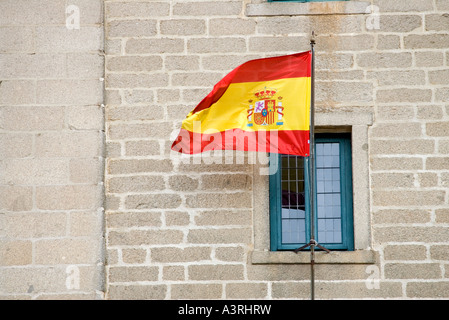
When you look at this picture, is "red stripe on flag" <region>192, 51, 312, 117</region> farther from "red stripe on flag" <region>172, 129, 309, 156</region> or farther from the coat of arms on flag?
"red stripe on flag" <region>172, 129, 309, 156</region>

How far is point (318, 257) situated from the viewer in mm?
7387

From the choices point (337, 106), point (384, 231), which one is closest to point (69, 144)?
point (337, 106)

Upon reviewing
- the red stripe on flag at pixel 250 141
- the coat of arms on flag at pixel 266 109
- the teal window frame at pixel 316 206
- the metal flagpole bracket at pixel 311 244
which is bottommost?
the metal flagpole bracket at pixel 311 244

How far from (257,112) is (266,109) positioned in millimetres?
93

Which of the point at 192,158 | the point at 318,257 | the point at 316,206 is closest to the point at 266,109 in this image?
the point at 192,158

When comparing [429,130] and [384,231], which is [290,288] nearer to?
[384,231]

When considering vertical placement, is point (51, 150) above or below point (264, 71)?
below

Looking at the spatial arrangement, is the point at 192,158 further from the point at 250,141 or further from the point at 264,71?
the point at 264,71

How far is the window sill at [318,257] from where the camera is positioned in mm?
7352

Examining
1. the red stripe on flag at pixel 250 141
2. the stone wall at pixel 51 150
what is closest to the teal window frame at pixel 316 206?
the red stripe on flag at pixel 250 141

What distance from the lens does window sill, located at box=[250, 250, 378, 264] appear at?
7.35 m

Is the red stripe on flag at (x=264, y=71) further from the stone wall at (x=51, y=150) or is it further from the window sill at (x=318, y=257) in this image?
the window sill at (x=318, y=257)

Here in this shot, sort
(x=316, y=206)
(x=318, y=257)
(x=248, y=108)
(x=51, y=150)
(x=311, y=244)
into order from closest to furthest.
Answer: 1. (x=311, y=244)
2. (x=248, y=108)
3. (x=318, y=257)
4. (x=51, y=150)
5. (x=316, y=206)

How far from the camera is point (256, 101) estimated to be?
704 centimetres
